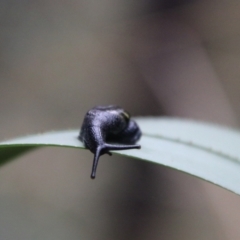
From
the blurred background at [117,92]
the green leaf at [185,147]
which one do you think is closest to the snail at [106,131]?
the green leaf at [185,147]

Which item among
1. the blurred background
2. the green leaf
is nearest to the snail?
the green leaf

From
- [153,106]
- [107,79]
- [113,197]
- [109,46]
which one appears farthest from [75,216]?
[109,46]

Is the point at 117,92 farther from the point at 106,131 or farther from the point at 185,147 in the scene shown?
the point at 185,147

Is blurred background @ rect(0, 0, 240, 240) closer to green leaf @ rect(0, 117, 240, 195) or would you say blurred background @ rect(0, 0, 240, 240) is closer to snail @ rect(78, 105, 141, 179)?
snail @ rect(78, 105, 141, 179)

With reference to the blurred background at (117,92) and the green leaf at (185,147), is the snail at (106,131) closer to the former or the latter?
the green leaf at (185,147)

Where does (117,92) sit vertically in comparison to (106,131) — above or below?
above

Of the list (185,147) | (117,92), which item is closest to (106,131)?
(185,147)
